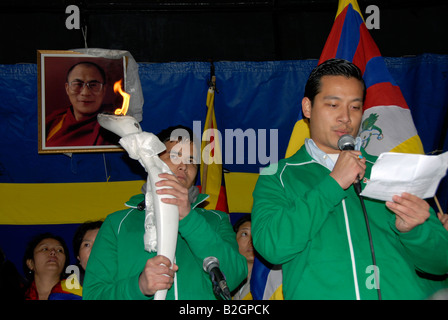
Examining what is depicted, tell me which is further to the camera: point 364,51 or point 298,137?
point 364,51

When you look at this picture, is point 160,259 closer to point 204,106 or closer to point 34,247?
point 204,106

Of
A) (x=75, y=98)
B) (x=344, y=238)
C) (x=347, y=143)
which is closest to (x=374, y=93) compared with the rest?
(x=347, y=143)

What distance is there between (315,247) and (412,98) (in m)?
2.05

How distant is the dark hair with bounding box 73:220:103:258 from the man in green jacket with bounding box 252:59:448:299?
1.73 metres

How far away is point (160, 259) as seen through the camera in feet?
5.61

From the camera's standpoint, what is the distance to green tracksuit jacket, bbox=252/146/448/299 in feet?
5.07

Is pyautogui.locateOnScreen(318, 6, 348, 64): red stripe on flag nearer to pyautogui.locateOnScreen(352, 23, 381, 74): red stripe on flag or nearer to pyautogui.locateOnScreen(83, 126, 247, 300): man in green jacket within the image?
pyautogui.locateOnScreen(352, 23, 381, 74): red stripe on flag

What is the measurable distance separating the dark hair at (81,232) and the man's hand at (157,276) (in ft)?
5.20

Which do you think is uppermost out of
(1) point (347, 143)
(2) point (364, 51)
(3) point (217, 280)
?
(2) point (364, 51)

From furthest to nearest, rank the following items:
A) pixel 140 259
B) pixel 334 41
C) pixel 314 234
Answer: pixel 334 41 < pixel 140 259 < pixel 314 234

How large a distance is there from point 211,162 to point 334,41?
110cm

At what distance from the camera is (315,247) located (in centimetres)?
162

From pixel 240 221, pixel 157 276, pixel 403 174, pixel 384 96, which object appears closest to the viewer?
pixel 403 174

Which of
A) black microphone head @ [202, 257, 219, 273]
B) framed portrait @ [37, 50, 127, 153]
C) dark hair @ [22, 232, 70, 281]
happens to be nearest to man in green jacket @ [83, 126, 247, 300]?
black microphone head @ [202, 257, 219, 273]
